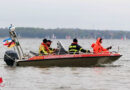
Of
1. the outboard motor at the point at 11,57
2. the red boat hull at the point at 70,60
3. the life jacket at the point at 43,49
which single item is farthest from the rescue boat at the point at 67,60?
the life jacket at the point at 43,49

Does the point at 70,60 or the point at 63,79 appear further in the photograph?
the point at 70,60

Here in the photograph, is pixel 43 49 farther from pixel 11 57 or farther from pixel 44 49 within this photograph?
pixel 11 57

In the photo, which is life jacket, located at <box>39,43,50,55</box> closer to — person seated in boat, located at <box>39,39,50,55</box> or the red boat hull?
person seated in boat, located at <box>39,39,50,55</box>

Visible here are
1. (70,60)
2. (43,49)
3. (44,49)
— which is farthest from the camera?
(44,49)

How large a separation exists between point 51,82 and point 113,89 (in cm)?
279

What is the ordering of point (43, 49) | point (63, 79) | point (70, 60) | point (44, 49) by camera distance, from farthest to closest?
point (44, 49)
point (43, 49)
point (70, 60)
point (63, 79)

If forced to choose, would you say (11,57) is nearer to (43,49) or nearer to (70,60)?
(43,49)

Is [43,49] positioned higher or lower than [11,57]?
higher

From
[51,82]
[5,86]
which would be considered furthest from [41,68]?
[5,86]

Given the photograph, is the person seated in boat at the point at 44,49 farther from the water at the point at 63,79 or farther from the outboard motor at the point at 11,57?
the outboard motor at the point at 11,57

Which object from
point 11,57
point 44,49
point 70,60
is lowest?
point 70,60

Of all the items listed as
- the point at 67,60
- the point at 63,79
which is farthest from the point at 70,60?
the point at 63,79

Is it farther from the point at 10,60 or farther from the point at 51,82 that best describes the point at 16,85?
the point at 10,60

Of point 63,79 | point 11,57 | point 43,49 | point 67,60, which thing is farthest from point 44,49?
point 63,79
